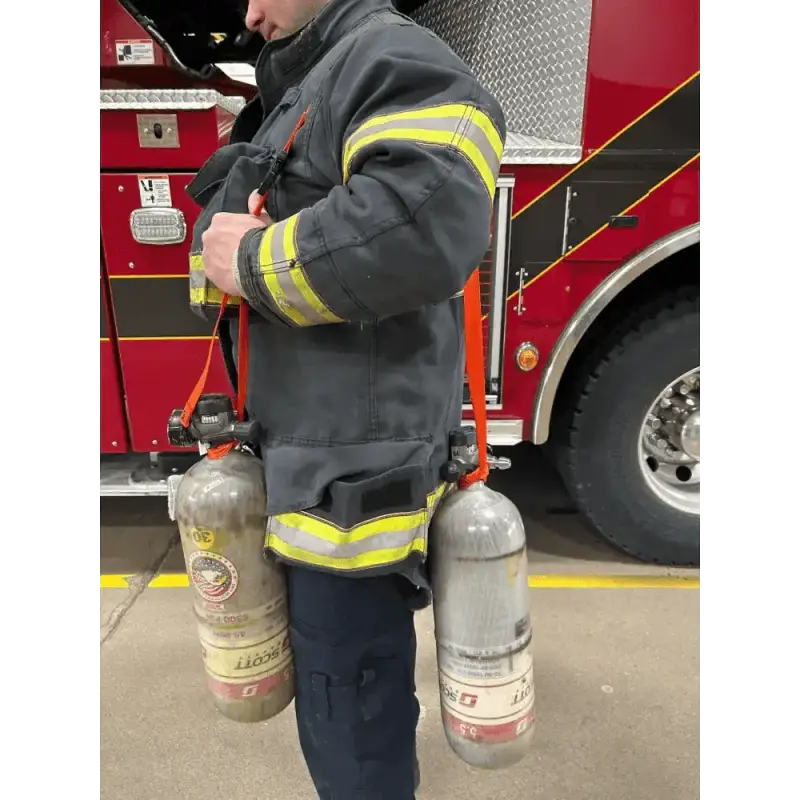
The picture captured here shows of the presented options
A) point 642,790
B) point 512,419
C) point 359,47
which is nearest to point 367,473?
point 359,47

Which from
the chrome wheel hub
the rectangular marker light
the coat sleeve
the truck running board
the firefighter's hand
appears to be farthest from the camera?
the chrome wheel hub

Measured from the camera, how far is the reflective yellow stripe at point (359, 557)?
1.12 metres

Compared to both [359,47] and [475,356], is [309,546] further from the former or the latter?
[359,47]

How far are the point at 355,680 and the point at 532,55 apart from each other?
7.20 feet

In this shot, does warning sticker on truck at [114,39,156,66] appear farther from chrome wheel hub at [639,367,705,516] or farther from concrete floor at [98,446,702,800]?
chrome wheel hub at [639,367,705,516]

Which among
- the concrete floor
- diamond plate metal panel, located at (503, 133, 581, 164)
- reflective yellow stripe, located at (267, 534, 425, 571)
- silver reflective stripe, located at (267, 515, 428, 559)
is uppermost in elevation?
diamond plate metal panel, located at (503, 133, 581, 164)

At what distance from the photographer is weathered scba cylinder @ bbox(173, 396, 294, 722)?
1.21 meters

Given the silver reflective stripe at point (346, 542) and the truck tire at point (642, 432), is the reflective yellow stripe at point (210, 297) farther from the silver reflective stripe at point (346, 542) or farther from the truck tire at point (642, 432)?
the truck tire at point (642, 432)

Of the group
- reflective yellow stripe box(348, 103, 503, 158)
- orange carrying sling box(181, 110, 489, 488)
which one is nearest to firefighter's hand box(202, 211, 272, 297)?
orange carrying sling box(181, 110, 489, 488)

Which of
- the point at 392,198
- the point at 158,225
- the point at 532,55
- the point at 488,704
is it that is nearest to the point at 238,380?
the point at 392,198

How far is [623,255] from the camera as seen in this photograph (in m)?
2.37

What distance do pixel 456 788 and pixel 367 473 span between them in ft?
3.74

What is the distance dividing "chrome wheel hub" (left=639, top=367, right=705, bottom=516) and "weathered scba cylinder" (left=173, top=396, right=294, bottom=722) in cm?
185

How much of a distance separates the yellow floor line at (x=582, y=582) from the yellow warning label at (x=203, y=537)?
64.8 inches
